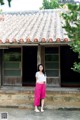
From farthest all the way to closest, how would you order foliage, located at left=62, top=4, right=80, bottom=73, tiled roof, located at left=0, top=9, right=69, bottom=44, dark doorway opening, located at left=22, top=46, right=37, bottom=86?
dark doorway opening, located at left=22, top=46, right=37, bottom=86
tiled roof, located at left=0, top=9, right=69, bottom=44
foliage, located at left=62, top=4, right=80, bottom=73

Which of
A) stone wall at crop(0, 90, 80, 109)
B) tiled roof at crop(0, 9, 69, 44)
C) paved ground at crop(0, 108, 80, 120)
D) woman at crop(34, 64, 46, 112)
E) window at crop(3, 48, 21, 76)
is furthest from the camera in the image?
window at crop(3, 48, 21, 76)

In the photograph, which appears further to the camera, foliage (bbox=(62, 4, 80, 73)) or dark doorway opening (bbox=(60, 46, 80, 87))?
dark doorway opening (bbox=(60, 46, 80, 87))

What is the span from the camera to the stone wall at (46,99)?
35.2 feet

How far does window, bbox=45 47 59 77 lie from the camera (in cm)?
1187

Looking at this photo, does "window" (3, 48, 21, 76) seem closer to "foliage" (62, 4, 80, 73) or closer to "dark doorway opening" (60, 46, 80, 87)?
"dark doorway opening" (60, 46, 80, 87)

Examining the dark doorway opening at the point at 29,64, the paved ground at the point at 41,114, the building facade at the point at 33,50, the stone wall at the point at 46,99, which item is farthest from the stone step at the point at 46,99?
the dark doorway opening at the point at 29,64

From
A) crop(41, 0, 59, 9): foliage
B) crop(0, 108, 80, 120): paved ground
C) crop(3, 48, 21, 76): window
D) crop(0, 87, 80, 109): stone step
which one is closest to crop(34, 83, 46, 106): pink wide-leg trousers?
crop(0, 108, 80, 120): paved ground

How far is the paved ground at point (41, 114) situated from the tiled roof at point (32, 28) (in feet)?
7.14

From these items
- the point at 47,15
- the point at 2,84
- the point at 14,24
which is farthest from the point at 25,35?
the point at 47,15

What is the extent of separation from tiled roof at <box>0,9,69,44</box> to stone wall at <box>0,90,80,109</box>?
1.81 m

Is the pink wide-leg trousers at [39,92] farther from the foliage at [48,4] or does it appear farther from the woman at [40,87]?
the foliage at [48,4]

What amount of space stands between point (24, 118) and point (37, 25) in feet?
18.8

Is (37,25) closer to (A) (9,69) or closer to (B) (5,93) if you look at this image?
(A) (9,69)

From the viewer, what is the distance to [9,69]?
39.7 ft
